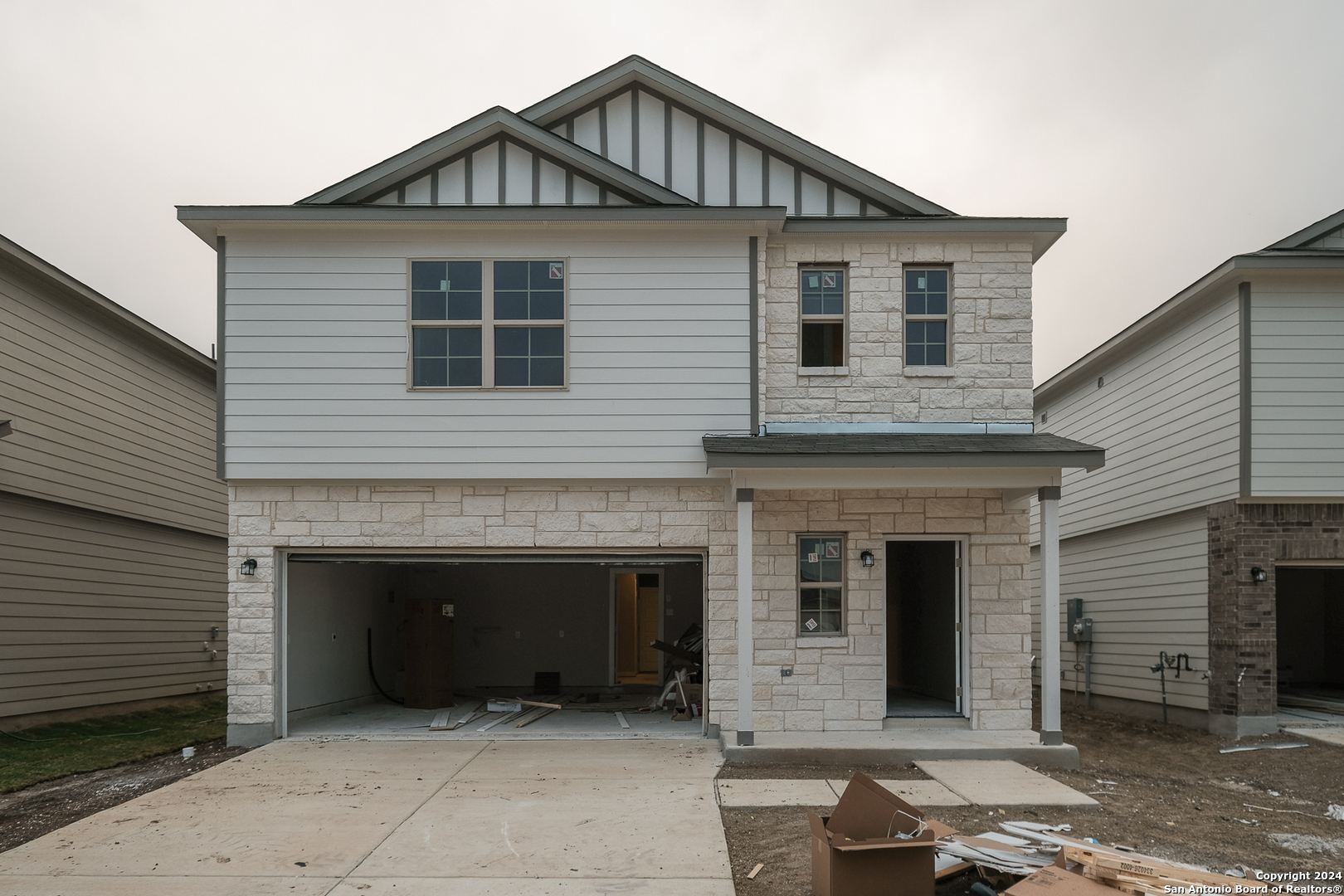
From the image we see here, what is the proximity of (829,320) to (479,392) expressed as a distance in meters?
4.07

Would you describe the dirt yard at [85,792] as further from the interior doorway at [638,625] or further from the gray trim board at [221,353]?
the interior doorway at [638,625]

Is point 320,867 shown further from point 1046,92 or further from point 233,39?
point 1046,92

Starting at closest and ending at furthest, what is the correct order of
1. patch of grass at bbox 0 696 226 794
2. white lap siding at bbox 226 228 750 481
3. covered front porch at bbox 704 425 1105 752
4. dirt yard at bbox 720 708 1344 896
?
dirt yard at bbox 720 708 1344 896 → patch of grass at bbox 0 696 226 794 → covered front porch at bbox 704 425 1105 752 → white lap siding at bbox 226 228 750 481

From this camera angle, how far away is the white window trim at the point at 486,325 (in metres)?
10.7

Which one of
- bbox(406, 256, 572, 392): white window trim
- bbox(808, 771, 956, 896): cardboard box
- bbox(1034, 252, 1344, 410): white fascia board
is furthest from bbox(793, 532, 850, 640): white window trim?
bbox(1034, 252, 1344, 410): white fascia board

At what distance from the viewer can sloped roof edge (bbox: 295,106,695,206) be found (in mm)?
10797

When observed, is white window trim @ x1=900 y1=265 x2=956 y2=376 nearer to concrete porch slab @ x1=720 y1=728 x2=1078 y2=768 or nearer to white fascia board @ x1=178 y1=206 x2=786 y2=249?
white fascia board @ x1=178 y1=206 x2=786 y2=249

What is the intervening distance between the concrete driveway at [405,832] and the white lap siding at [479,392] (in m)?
3.21

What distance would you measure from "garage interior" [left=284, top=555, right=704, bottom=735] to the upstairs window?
4.28 metres

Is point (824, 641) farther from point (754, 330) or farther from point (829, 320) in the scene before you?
point (829, 320)

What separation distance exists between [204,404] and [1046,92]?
17.1 meters

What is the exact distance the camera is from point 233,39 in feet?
57.4

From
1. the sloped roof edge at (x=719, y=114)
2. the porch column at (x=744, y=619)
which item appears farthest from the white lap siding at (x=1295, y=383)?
the porch column at (x=744, y=619)

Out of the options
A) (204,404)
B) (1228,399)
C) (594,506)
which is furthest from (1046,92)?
(204,404)
